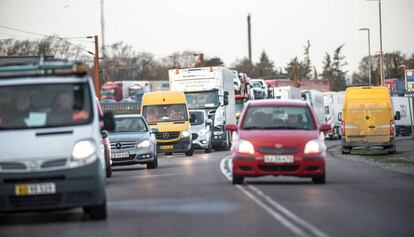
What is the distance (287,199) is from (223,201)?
1.07 metres

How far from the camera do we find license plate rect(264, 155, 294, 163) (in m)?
20.5

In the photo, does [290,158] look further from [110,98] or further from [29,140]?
[110,98]

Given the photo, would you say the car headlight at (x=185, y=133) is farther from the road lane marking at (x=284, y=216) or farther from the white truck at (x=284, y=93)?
the white truck at (x=284, y=93)

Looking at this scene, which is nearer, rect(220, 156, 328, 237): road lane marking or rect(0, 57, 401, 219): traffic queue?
rect(220, 156, 328, 237): road lane marking

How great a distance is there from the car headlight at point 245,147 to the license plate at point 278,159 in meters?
0.35

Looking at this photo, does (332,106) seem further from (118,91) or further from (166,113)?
(118,91)

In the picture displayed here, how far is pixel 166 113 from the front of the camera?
42781 millimetres

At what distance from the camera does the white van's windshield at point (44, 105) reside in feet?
48.7

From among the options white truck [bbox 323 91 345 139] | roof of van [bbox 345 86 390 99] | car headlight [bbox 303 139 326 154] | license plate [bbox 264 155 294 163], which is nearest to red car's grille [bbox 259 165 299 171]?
license plate [bbox 264 155 294 163]

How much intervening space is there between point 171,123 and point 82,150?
28.0m

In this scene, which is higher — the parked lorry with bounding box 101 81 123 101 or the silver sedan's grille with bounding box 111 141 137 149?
the parked lorry with bounding box 101 81 123 101

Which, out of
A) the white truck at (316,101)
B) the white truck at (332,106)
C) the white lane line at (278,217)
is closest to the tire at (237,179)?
the white lane line at (278,217)

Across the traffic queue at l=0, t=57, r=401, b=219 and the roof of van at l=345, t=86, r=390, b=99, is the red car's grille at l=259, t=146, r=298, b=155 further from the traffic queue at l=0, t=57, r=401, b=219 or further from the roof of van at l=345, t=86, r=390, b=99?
the roof of van at l=345, t=86, r=390, b=99

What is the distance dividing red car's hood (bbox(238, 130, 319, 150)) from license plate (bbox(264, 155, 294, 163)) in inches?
8.7
